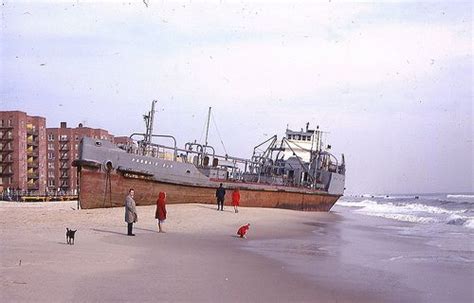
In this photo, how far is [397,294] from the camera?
9.10 metres

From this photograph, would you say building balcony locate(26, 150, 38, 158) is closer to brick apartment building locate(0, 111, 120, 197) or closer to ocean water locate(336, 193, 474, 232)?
brick apartment building locate(0, 111, 120, 197)

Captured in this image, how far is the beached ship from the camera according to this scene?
2614 centimetres

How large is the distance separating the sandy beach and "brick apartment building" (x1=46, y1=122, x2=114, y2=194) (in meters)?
93.2

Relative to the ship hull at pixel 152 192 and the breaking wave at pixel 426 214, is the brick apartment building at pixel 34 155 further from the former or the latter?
the ship hull at pixel 152 192

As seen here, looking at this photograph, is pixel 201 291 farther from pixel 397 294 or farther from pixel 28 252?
pixel 28 252

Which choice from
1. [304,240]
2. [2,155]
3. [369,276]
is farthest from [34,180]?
[369,276]

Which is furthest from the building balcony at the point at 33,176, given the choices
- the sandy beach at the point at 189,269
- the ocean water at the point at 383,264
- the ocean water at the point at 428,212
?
the ocean water at the point at 383,264

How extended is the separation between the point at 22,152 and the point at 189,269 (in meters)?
90.3

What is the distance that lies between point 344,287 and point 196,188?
21228 millimetres

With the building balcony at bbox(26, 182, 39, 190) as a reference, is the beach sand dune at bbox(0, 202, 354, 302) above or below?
above

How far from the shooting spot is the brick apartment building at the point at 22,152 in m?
90.3

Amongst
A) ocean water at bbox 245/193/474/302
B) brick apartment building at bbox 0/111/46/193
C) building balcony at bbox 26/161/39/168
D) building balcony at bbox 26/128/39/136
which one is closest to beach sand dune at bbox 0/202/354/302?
ocean water at bbox 245/193/474/302

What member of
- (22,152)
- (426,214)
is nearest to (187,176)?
(426,214)

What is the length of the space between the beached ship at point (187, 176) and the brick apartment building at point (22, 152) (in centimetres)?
5796
